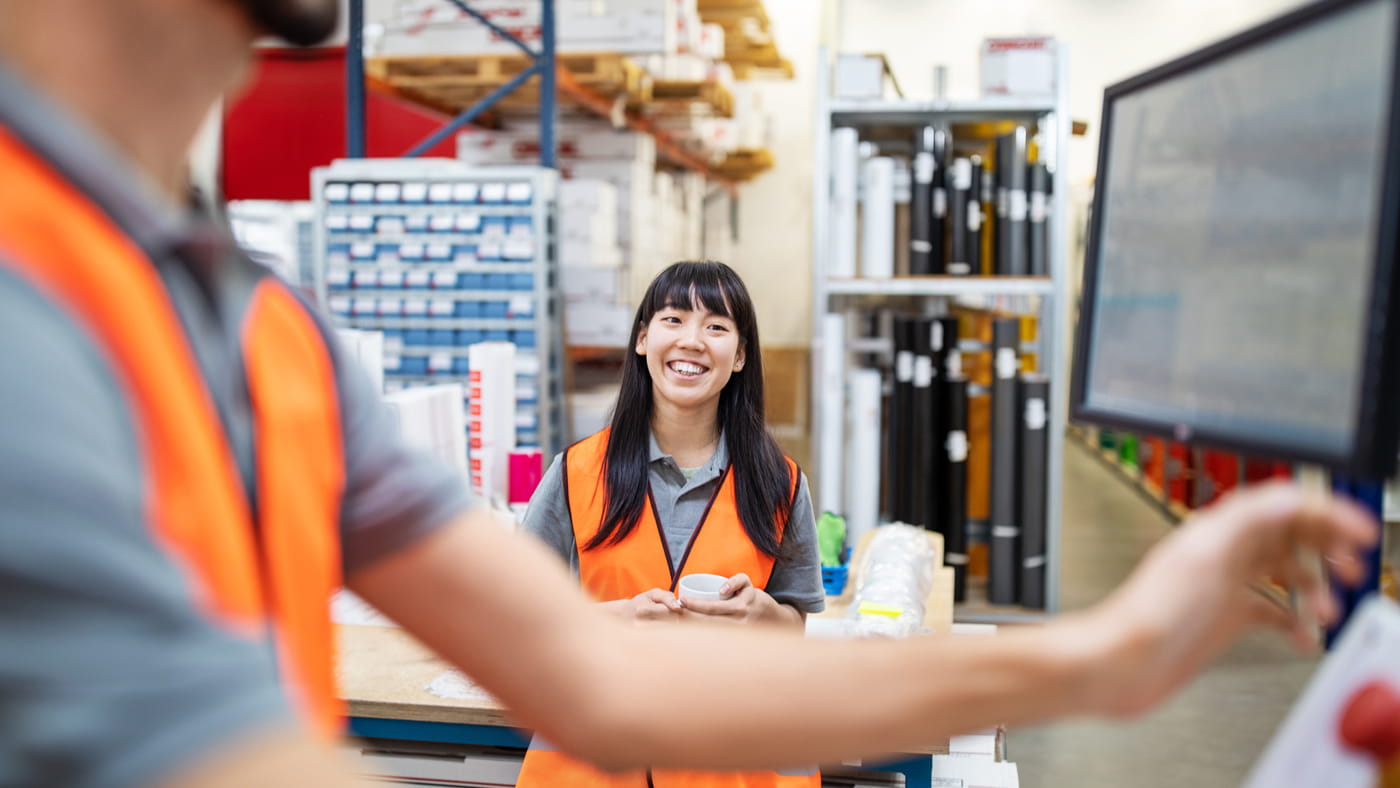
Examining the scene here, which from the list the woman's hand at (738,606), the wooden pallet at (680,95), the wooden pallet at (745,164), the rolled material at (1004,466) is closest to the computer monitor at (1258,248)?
the woman's hand at (738,606)

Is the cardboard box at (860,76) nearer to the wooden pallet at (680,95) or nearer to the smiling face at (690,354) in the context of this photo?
the wooden pallet at (680,95)

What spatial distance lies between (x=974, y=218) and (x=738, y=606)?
144 inches

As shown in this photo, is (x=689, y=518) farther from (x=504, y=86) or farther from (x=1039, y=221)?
(x=504, y=86)

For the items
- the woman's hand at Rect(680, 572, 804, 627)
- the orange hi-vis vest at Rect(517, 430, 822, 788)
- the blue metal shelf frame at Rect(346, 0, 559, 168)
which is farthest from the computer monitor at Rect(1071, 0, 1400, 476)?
the blue metal shelf frame at Rect(346, 0, 559, 168)

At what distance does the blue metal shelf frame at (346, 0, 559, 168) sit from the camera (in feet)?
18.2

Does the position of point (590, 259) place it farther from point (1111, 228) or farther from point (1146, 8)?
point (1146, 8)

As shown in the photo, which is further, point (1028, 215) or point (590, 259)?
point (590, 259)

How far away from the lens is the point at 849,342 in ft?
17.5

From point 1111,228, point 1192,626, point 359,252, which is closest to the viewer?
point 1192,626

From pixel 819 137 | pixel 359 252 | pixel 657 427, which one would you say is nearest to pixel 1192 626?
pixel 657 427

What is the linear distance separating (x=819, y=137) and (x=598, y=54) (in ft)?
4.37

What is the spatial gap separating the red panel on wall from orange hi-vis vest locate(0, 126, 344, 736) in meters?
8.66

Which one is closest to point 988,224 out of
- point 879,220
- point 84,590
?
Answer: point 879,220

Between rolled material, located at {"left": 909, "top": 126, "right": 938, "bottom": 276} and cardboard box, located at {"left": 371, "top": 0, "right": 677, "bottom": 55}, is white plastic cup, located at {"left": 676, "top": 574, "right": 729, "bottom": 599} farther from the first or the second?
cardboard box, located at {"left": 371, "top": 0, "right": 677, "bottom": 55}
